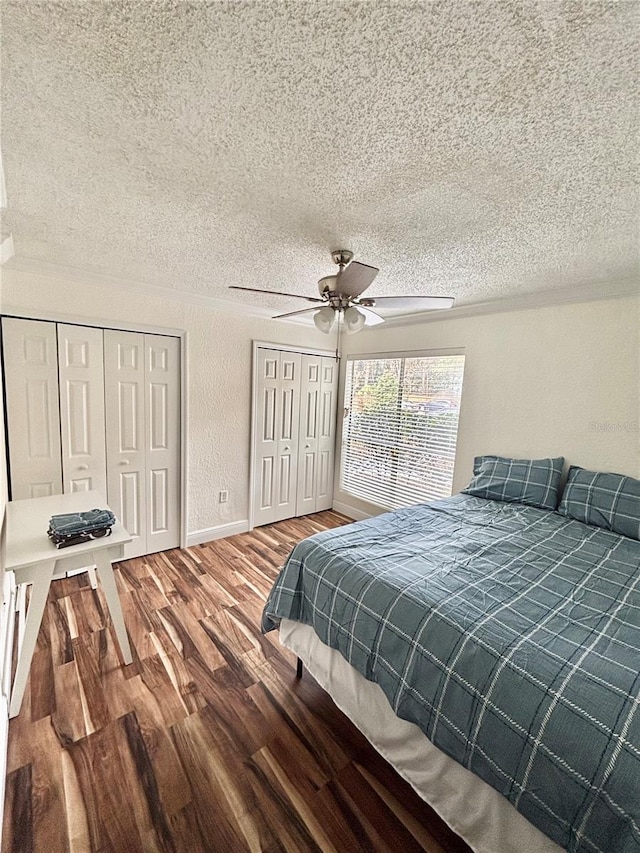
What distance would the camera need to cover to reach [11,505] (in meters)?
2.08

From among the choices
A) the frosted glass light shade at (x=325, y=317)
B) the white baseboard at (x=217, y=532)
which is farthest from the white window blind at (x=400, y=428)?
the frosted glass light shade at (x=325, y=317)

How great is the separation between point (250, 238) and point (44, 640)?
2648 mm

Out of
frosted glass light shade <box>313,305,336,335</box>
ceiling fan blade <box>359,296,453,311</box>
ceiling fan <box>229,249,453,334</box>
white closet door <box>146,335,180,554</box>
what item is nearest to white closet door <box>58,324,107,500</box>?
white closet door <box>146,335,180,554</box>

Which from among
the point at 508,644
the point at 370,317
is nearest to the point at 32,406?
the point at 370,317

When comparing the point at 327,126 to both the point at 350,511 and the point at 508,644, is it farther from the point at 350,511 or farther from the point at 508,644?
the point at 350,511

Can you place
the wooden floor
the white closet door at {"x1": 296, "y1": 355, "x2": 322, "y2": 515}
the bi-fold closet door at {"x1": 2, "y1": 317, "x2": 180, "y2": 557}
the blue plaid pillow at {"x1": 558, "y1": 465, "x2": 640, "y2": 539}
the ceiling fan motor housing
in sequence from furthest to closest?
the white closet door at {"x1": 296, "y1": 355, "x2": 322, "y2": 515}, the bi-fold closet door at {"x1": 2, "y1": 317, "x2": 180, "y2": 557}, the blue plaid pillow at {"x1": 558, "y1": 465, "x2": 640, "y2": 539}, the ceiling fan motor housing, the wooden floor

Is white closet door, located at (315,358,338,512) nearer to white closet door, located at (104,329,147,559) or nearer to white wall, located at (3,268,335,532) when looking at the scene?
white wall, located at (3,268,335,532)

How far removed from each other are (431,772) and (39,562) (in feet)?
5.75

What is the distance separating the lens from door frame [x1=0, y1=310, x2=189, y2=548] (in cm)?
244

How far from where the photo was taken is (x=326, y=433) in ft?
13.9

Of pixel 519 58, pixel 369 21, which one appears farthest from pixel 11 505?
pixel 519 58

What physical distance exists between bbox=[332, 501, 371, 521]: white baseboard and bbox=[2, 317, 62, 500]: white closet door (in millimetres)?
2916

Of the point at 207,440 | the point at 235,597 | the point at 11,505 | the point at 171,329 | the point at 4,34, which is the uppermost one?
the point at 4,34

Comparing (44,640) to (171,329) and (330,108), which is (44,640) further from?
(330,108)
